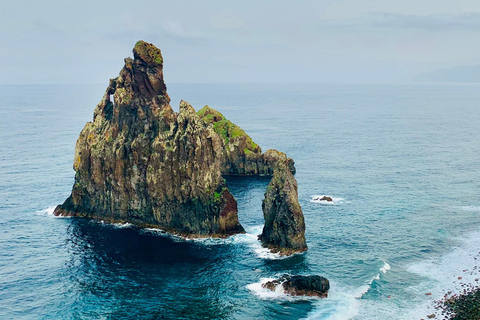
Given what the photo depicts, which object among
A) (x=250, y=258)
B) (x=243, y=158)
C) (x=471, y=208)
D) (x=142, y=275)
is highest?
(x=243, y=158)

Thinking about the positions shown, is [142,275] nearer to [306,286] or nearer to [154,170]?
[154,170]

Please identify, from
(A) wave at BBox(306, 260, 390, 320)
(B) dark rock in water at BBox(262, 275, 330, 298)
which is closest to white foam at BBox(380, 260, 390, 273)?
(A) wave at BBox(306, 260, 390, 320)

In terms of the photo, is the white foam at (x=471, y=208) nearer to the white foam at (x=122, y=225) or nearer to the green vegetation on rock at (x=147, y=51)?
the white foam at (x=122, y=225)

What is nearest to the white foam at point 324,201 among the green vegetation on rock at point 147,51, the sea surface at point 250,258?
the sea surface at point 250,258

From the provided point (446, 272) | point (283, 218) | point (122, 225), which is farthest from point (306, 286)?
point (122, 225)

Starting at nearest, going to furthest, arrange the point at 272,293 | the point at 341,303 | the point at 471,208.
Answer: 1. the point at 341,303
2. the point at 272,293
3. the point at 471,208

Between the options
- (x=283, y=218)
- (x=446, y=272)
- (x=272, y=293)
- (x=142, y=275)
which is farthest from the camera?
(x=283, y=218)
